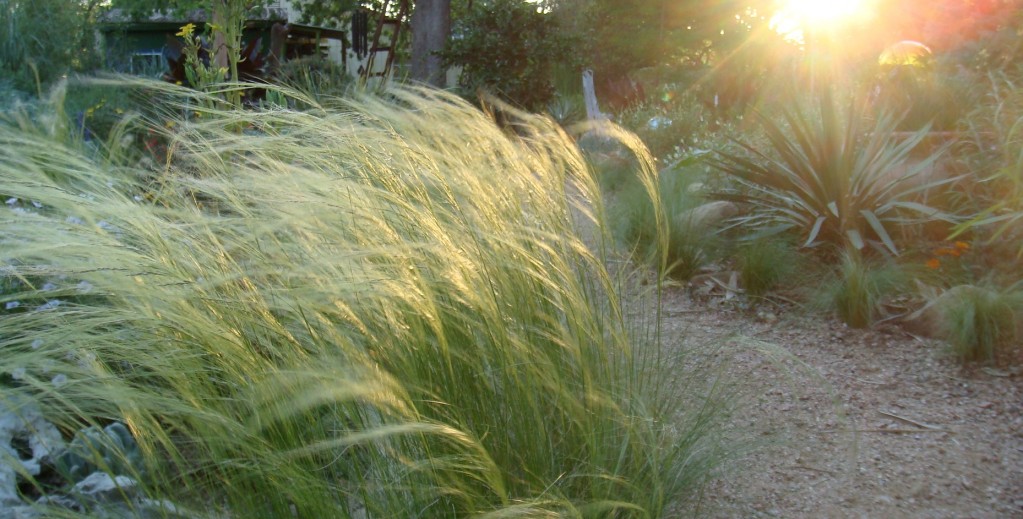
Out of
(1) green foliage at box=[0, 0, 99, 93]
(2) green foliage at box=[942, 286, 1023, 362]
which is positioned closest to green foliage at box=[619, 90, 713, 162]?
(2) green foliage at box=[942, 286, 1023, 362]

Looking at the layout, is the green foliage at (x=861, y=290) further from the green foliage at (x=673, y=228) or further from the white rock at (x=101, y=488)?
the white rock at (x=101, y=488)

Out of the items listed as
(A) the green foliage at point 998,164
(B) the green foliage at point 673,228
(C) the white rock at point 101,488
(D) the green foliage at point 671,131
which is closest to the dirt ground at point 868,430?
(A) the green foliage at point 998,164

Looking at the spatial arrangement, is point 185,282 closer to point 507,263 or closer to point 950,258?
point 507,263

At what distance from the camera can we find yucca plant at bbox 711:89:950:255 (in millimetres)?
4879

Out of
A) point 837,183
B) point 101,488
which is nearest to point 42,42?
point 837,183

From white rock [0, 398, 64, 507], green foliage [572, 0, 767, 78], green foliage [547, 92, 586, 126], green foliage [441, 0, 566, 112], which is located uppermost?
green foliage [572, 0, 767, 78]

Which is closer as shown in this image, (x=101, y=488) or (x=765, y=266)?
(x=101, y=488)

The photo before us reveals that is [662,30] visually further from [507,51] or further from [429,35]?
[507,51]

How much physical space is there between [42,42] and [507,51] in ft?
21.1

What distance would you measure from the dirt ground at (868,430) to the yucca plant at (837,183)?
913 mm

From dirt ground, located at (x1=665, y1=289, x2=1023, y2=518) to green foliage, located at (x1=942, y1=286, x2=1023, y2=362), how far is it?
0.29 ft

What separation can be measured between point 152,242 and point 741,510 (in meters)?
1.76

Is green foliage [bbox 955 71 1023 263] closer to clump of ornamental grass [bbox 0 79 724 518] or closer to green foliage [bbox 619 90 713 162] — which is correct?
clump of ornamental grass [bbox 0 79 724 518]

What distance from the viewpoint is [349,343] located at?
5.63 ft
